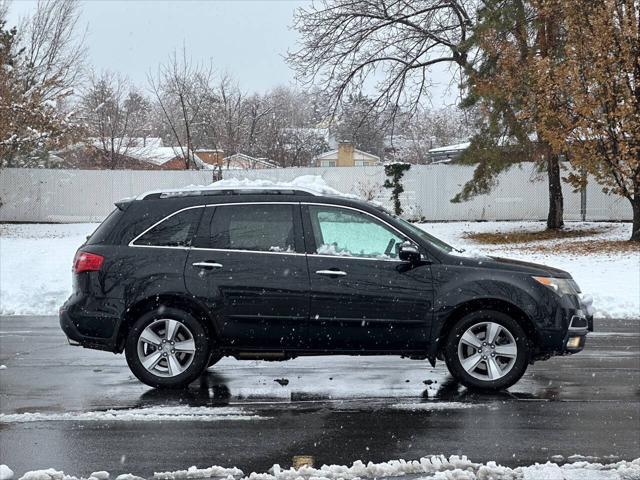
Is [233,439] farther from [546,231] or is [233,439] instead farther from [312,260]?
[546,231]

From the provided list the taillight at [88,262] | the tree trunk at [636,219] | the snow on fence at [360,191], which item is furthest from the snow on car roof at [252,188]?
the snow on fence at [360,191]

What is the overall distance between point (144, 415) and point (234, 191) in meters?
2.25

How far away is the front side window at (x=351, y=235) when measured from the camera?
7.90 metres

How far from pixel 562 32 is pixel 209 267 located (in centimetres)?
2040

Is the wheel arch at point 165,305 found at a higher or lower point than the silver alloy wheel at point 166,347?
higher

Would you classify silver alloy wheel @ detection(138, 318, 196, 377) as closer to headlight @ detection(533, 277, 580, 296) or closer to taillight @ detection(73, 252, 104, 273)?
taillight @ detection(73, 252, 104, 273)

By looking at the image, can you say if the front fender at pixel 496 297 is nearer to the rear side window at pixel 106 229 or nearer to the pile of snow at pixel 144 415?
the pile of snow at pixel 144 415

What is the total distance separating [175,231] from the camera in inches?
318

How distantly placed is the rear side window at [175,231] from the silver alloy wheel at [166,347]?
701 mm

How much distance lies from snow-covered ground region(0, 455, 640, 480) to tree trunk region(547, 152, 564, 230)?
22415 millimetres

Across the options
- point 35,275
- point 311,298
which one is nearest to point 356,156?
point 35,275

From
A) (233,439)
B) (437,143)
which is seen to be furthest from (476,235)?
(437,143)

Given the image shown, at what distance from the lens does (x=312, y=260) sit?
7.84 metres

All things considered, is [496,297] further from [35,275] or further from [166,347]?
[35,275]
